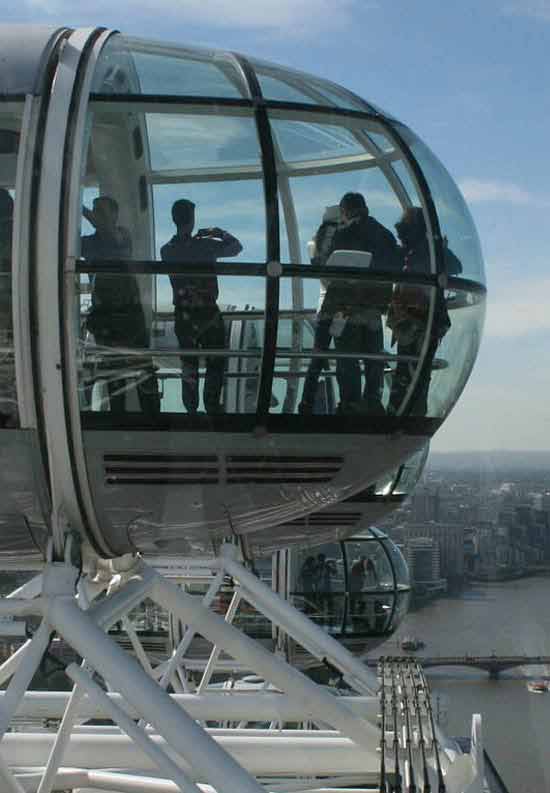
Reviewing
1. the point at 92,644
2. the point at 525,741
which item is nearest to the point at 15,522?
the point at 92,644

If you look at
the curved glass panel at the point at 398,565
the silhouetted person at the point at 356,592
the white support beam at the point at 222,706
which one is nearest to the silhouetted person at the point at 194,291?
the white support beam at the point at 222,706

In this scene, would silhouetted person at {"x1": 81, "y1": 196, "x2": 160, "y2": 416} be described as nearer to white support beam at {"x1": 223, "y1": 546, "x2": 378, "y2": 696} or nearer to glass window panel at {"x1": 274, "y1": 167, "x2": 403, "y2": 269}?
glass window panel at {"x1": 274, "y1": 167, "x2": 403, "y2": 269}

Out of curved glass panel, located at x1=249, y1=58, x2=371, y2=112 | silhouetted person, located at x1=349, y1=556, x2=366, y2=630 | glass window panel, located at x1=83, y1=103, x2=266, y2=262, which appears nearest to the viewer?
glass window panel, located at x1=83, y1=103, x2=266, y2=262

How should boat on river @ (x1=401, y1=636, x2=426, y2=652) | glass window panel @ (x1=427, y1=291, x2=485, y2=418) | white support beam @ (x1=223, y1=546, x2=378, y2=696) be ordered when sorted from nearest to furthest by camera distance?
glass window panel @ (x1=427, y1=291, x2=485, y2=418)
white support beam @ (x1=223, y1=546, x2=378, y2=696)
boat on river @ (x1=401, y1=636, x2=426, y2=652)

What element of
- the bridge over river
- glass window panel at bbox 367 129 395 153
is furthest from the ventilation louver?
the bridge over river

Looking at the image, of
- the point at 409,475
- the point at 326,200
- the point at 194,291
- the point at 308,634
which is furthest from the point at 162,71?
the point at 308,634

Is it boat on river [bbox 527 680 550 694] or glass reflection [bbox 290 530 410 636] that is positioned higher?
glass reflection [bbox 290 530 410 636]

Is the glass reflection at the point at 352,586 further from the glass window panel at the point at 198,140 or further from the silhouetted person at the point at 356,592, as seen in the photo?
the glass window panel at the point at 198,140
